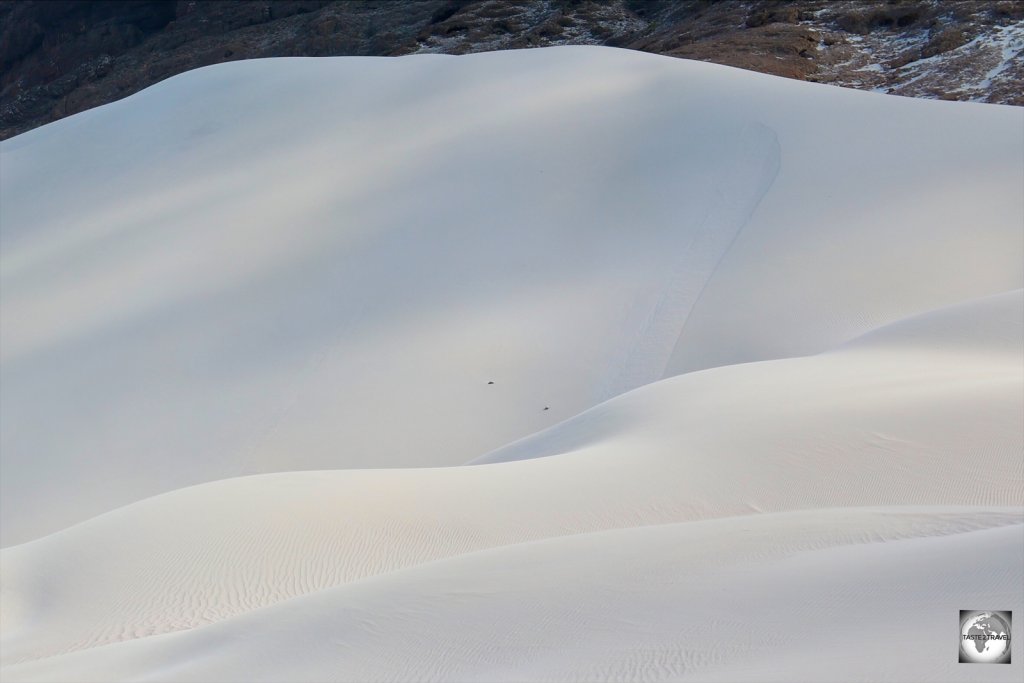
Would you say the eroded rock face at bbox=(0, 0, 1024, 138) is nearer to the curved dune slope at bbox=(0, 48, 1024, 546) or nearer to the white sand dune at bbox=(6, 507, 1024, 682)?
the curved dune slope at bbox=(0, 48, 1024, 546)

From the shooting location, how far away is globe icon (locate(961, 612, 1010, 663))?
240cm

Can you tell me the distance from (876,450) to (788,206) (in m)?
6.03

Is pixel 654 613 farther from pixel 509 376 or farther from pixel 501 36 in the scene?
pixel 501 36

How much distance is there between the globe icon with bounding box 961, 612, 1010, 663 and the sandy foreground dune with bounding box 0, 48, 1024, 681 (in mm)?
49

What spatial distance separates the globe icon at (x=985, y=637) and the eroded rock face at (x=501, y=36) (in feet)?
46.9

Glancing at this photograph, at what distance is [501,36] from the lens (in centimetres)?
2694

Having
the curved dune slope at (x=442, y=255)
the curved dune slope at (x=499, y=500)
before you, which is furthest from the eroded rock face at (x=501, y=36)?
the curved dune slope at (x=499, y=500)

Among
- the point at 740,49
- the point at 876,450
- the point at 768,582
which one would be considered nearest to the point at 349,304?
the point at 876,450

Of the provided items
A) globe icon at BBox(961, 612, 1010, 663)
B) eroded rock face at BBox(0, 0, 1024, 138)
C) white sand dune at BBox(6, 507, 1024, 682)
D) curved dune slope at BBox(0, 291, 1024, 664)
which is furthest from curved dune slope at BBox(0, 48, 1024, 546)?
globe icon at BBox(961, 612, 1010, 663)

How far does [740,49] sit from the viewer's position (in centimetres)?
1909

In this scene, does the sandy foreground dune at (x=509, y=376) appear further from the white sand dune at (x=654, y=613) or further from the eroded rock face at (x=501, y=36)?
the eroded rock face at (x=501, y=36)

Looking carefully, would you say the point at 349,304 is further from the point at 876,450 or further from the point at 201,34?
the point at 201,34

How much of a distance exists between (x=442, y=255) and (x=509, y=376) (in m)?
2.16

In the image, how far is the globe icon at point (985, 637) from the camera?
2.40 m
